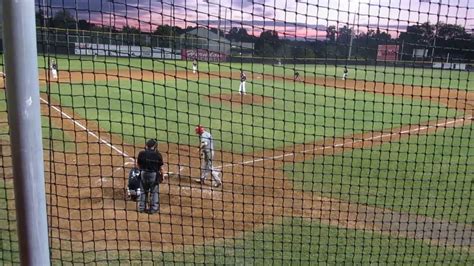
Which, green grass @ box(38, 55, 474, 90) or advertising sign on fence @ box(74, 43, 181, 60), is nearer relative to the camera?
advertising sign on fence @ box(74, 43, 181, 60)

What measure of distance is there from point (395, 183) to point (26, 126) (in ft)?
29.1

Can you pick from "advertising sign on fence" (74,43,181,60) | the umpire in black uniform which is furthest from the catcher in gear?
"advertising sign on fence" (74,43,181,60)

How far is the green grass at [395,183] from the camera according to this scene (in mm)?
8602

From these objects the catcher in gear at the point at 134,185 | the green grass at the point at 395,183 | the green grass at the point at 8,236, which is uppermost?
the catcher in gear at the point at 134,185

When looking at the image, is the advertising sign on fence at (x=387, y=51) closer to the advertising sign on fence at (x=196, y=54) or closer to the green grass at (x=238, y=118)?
the green grass at (x=238, y=118)

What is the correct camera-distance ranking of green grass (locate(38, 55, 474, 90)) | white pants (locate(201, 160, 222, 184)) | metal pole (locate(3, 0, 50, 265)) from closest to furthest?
1. metal pole (locate(3, 0, 50, 265))
2. white pants (locate(201, 160, 222, 184))
3. green grass (locate(38, 55, 474, 90))

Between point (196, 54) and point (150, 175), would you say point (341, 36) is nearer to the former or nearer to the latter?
point (196, 54)

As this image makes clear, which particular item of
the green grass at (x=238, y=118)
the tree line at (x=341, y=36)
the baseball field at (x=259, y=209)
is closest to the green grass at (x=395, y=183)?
the baseball field at (x=259, y=209)

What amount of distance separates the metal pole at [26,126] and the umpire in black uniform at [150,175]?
195 inches

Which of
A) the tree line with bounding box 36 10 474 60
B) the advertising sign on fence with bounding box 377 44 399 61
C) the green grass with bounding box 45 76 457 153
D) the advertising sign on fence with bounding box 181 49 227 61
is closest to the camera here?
the tree line with bounding box 36 10 474 60

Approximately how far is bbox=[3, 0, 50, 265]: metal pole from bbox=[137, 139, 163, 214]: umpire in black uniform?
4962 mm

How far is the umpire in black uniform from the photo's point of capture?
24.2ft

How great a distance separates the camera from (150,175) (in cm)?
752

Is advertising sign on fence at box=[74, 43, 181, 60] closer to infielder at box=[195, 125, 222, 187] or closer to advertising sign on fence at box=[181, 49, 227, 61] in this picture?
advertising sign on fence at box=[181, 49, 227, 61]
